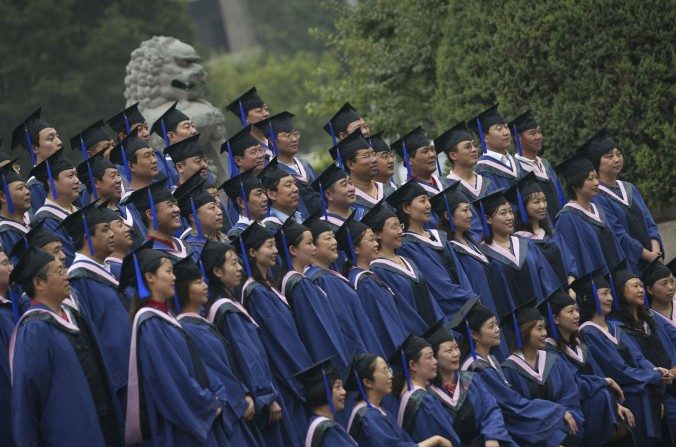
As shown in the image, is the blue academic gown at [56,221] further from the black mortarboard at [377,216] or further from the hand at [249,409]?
the black mortarboard at [377,216]

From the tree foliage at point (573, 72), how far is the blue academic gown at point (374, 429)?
534 cm

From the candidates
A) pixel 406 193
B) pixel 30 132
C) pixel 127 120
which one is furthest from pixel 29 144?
pixel 406 193

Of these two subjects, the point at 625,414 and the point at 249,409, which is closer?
the point at 249,409

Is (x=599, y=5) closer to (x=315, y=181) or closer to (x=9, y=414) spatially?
(x=315, y=181)

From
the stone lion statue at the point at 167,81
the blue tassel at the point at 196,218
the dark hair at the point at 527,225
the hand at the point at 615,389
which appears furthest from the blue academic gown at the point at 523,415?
the stone lion statue at the point at 167,81

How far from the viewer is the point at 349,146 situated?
529 inches

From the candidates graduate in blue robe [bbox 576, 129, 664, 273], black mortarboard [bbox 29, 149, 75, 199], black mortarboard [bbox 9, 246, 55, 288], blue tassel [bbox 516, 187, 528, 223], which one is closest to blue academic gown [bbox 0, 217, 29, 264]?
black mortarboard [bbox 29, 149, 75, 199]

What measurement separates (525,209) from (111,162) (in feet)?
10.2

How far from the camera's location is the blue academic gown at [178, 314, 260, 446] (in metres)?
10.5

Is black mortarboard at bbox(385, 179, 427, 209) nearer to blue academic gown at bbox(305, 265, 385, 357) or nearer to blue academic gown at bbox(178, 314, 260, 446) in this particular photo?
blue academic gown at bbox(305, 265, 385, 357)

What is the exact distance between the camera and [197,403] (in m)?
10.3

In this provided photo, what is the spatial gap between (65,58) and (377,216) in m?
13.0

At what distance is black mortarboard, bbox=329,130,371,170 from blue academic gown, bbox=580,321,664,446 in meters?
2.13

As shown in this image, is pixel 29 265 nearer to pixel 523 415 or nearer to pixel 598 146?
pixel 523 415
